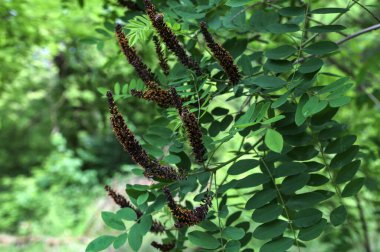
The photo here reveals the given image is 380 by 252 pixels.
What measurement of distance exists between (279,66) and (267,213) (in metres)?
0.28

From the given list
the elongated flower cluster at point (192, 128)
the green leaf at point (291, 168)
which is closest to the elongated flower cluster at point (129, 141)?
the elongated flower cluster at point (192, 128)

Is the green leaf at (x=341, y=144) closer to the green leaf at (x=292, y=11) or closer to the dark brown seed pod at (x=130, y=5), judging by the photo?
the green leaf at (x=292, y=11)

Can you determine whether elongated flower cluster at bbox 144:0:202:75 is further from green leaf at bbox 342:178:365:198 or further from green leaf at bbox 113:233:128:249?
green leaf at bbox 342:178:365:198

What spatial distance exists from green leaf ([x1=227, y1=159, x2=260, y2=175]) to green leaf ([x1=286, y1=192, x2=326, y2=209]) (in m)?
0.10

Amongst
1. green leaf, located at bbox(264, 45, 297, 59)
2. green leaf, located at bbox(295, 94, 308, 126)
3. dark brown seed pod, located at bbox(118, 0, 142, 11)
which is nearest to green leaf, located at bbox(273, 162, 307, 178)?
green leaf, located at bbox(295, 94, 308, 126)

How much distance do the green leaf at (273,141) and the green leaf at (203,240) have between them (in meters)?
0.21

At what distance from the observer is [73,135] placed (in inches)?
321

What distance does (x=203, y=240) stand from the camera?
76cm

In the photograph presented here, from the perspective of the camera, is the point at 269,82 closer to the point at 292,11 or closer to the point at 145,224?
the point at 292,11

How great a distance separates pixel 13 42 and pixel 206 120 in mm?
1769

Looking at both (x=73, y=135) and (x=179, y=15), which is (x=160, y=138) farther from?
(x=73, y=135)

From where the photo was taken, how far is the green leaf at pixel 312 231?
751 millimetres

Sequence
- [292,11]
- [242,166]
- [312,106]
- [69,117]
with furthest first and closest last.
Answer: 1. [69,117]
2. [292,11]
3. [242,166]
4. [312,106]

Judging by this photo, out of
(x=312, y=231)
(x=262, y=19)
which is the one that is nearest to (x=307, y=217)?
(x=312, y=231)
